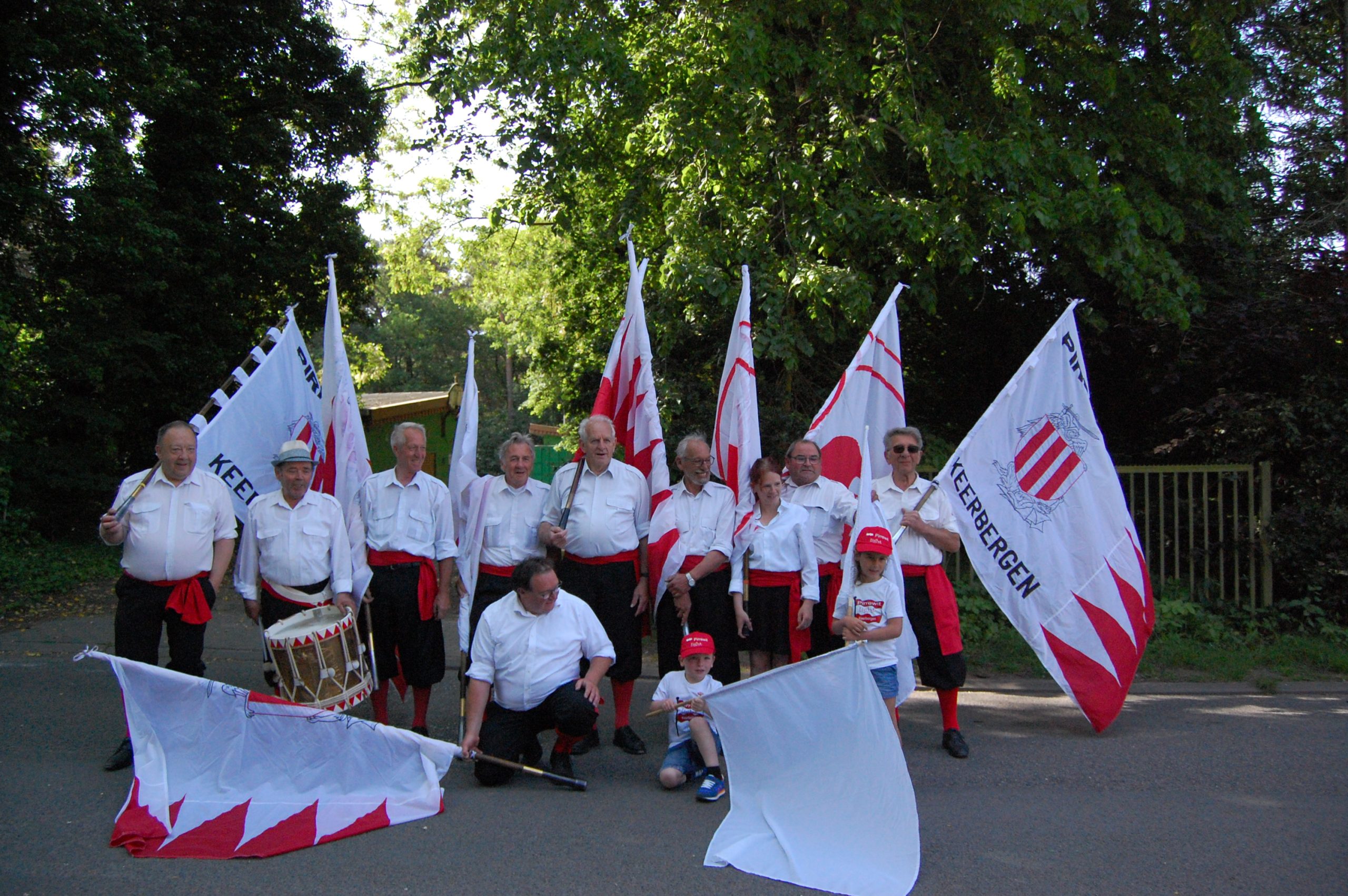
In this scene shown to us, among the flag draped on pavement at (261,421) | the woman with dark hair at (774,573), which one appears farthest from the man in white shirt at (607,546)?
the flag draped on pavement at (261,421)

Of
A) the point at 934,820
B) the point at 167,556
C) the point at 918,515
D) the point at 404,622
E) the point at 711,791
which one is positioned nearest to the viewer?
the point at 934,820

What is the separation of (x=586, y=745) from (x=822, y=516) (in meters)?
1.85

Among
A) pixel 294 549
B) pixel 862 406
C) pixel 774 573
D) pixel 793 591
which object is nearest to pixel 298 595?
pixel 294 549

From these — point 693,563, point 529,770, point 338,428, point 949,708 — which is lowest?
point 529,770

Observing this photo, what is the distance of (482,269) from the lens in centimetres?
2252

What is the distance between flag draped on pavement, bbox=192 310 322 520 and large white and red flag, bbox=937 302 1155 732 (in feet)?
13.8

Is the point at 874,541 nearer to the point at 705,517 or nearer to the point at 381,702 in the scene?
the point at 705,517

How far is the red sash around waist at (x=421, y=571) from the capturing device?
580cm

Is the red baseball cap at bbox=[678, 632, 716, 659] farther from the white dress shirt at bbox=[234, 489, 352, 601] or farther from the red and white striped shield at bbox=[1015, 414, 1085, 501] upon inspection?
the red and white striped shield at bbox=[1015, 414, 1085, 501]

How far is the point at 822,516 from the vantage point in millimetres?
5895

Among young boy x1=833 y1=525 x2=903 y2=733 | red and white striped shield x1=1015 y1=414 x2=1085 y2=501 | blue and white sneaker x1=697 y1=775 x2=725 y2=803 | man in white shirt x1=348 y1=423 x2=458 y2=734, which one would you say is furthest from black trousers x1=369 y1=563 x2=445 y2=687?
red and white striped shield x1=1015 y1=414 x2=1085 y2=501

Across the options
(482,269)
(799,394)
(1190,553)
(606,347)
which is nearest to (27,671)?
(606,347)

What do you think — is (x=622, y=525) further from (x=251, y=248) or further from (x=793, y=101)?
(x=251, y=248)

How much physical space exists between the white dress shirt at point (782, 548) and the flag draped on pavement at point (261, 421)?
291cm
